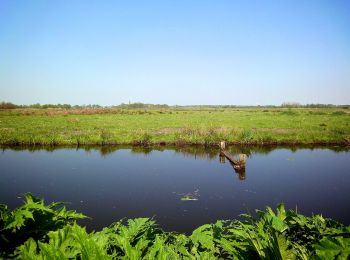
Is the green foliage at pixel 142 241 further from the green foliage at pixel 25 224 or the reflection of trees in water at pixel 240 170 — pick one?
the reflection of trees in water at pixel 240 170

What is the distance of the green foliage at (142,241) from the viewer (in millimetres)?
1372

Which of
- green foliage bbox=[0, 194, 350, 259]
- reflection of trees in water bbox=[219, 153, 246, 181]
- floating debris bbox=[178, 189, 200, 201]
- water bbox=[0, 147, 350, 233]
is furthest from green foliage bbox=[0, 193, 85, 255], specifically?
reflection of trees in water bbox=[219, 153, 246, 181]

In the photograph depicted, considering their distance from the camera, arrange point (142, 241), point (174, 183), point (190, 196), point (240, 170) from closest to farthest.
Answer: point (142, 241) → point (190, 196) → point (174, 183) → point (240, 170)

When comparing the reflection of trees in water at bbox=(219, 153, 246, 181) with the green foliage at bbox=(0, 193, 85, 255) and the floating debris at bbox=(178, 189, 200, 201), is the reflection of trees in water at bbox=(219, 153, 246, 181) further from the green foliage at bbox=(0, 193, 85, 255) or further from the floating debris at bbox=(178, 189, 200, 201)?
the green foliage at bbox=(0, 193, 85, 255)

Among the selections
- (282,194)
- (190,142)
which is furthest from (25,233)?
(190,142)

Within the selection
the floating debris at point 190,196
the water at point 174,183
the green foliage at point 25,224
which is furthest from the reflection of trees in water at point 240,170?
the green foliage at point 25,224

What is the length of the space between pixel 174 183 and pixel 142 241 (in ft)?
36.4

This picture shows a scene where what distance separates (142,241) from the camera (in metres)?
2.21

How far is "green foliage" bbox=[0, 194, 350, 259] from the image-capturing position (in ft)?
4.50

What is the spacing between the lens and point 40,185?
12594 millimetres

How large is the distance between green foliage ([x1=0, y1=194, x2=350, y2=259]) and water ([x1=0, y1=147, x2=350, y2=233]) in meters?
4.46

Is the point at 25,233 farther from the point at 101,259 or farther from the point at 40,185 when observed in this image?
the point at 40,185

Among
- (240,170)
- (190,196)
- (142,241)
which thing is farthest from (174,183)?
(142,241)

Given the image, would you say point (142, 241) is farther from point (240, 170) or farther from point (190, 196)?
point (240, 170)
